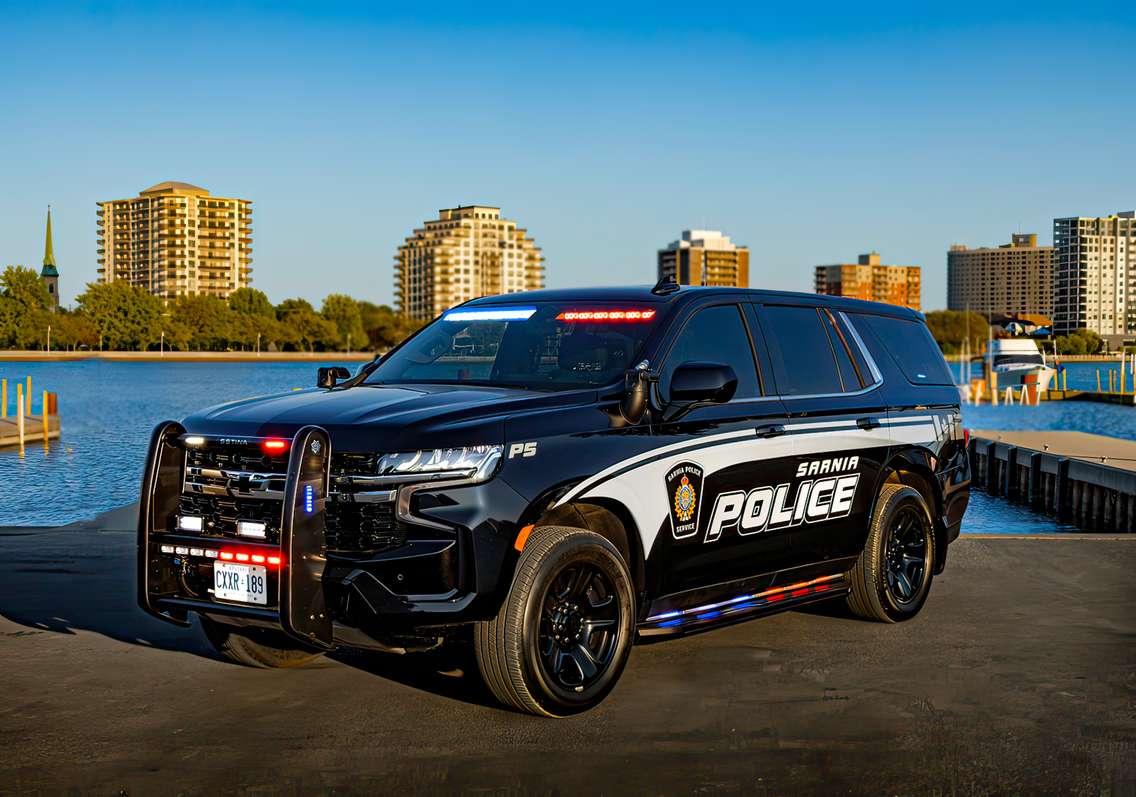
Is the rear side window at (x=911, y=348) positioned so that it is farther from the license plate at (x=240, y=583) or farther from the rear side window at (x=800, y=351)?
the license plate at (x=240, y=583)

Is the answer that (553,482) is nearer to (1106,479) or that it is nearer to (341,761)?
(341,761)

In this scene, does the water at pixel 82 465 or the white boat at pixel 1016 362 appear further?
the white boat at pixel 1016 362

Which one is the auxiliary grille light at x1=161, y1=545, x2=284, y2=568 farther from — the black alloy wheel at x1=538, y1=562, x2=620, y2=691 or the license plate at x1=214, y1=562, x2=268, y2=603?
the black alloy wheel at x1=538, y1=562, x2=620, y2=691

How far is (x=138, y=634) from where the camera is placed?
8.66 metres

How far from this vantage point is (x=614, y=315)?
7.64 meters

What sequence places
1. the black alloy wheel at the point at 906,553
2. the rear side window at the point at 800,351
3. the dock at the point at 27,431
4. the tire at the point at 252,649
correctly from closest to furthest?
the tire at the point at 252,649 → the rear side window at the point at 800,351 → the black alloy wheel at the point at 906,553 → the dock at the point at 27,431

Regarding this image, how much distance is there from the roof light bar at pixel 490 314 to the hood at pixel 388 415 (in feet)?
2.71

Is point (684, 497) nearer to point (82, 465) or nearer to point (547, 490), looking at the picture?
point (547, 490)

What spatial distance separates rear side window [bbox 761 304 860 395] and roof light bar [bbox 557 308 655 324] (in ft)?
3.03

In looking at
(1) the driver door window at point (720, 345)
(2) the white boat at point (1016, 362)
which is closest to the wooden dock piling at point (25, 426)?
(1) the driver door window at point (720, 345)

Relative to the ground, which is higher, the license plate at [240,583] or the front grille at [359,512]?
the front grille at [359,512]

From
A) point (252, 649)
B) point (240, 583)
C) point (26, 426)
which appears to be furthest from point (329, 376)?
point (26, 426)

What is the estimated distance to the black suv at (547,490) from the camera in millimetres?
6176

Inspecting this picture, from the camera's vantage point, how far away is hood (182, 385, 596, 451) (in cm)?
621
